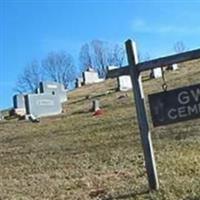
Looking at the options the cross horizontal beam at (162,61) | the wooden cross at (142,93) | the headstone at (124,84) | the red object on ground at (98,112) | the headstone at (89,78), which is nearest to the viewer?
the cross horizontal beam at (162,61)

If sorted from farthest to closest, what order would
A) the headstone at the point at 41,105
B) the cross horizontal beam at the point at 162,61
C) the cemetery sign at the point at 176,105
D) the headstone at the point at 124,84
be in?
the headstone at the point at 124,84, the headstone at the point at 41,105, the cross horizontal beam at the point at 162,61, the cemetery sign at the point at 176,105

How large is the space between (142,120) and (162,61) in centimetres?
83

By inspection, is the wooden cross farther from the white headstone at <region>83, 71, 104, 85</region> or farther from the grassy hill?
the white headstone at <region>83, 71, 104, 85</region>

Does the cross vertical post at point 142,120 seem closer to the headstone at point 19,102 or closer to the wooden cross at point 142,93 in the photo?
the wooden cross at point 142,93

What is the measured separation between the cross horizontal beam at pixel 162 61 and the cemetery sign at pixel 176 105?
1.30 ft

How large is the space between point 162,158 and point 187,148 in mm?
825

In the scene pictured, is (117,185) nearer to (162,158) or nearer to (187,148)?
(162,158)

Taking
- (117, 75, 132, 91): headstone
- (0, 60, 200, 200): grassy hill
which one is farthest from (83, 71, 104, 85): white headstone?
(0, 60, 200, 200): grassy hill

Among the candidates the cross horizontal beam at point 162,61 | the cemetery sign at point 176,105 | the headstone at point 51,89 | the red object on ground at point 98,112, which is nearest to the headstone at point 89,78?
the headstone at point 51,89

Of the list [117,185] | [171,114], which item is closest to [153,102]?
[171,114]

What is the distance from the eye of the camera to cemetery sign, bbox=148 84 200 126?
7.04 m

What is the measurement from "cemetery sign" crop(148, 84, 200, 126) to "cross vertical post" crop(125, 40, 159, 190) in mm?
223

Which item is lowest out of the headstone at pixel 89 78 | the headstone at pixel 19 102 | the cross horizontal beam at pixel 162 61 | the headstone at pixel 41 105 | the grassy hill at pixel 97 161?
the grassy hill at pixel 97 161

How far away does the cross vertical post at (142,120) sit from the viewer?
739cm
